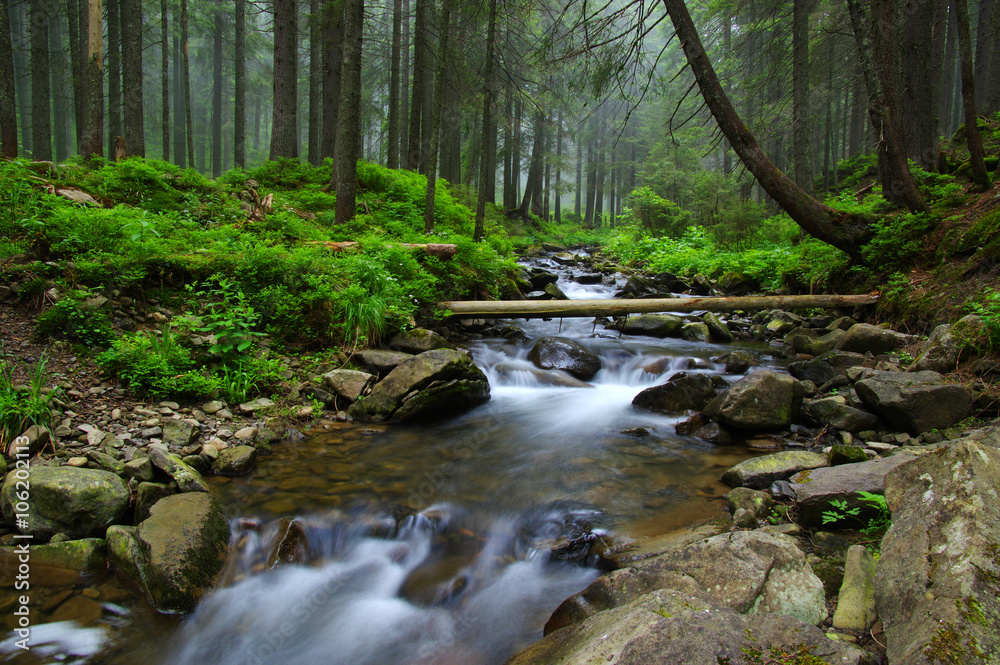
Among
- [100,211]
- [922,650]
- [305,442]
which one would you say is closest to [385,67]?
[100,211]

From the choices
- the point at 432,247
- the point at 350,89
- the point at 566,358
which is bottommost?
the point at 566,358

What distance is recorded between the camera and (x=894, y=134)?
7.95 m

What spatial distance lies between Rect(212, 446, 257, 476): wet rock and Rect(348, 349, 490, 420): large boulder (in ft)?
4.93

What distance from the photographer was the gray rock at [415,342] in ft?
24.0

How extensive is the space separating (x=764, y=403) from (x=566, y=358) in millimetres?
3411

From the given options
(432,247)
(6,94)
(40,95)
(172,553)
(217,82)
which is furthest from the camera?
(217,82)

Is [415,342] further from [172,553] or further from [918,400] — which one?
[918,400]

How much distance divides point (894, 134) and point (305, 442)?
32.6 ft

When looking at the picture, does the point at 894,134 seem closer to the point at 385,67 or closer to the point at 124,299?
the point at 124,299

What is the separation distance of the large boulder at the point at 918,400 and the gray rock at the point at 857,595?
2773mm

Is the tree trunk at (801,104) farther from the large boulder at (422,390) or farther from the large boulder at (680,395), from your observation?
the large boulder at (422,390)

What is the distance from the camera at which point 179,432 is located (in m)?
4.77

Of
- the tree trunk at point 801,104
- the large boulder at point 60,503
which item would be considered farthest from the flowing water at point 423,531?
the tree trunk at point 801,104

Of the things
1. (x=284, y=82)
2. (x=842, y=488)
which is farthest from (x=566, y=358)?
(x=284, y=82)
